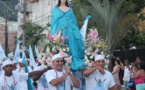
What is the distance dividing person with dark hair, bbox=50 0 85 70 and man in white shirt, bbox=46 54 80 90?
84cm

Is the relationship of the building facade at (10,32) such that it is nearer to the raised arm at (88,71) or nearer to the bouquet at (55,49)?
the bouquet at (55,49)

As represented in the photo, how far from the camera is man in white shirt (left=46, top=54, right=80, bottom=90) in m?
8.02

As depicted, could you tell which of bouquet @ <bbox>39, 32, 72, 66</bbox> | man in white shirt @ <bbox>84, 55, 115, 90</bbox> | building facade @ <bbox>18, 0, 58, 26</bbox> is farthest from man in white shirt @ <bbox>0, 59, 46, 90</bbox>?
building facade @ <bbox>18, 0, 58, 26</bbox>

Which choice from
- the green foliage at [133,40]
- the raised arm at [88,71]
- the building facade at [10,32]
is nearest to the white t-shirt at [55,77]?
the raised arm at [88,71]

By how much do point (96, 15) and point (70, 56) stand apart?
11065mm

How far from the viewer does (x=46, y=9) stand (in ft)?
146

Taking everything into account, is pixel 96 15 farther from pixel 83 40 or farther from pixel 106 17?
pixel 83 40

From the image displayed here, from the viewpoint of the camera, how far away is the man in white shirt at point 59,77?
802 cm

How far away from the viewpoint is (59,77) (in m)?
8.02

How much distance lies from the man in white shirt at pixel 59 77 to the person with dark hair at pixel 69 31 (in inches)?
33.1

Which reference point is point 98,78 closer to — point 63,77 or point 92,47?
point 92,47

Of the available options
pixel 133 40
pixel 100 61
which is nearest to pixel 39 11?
pixel 133 40

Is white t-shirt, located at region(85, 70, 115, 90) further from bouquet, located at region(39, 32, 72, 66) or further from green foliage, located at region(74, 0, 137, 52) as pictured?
green foliage, located at region(74, 0, 137, 52)

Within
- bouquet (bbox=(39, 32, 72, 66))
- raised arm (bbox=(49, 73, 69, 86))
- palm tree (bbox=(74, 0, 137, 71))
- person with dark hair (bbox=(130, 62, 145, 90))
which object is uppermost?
palm tree (bbox=(74, 0, 137, 71))
